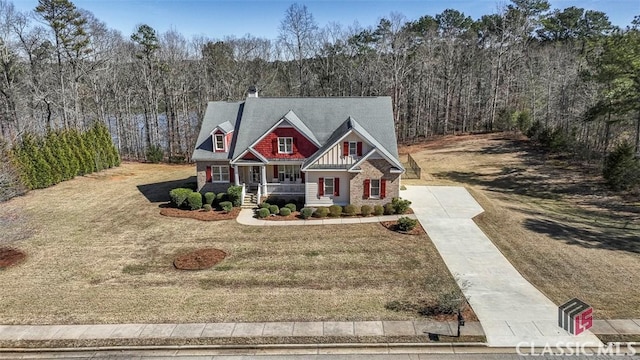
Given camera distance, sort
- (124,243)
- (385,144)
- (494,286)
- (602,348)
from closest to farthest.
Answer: (602,348) → (494,286) → (124,243) → (385,144)

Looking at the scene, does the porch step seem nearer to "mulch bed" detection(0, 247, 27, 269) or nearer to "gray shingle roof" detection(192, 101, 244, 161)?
"gray shingle roof" detection(192, 101, 244, 161)

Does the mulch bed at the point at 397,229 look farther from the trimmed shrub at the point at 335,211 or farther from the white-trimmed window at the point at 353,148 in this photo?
the white-trimmed window at the point at 353,148

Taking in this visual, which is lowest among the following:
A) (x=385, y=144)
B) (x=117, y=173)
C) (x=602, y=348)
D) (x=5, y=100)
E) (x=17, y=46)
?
(x=602, y=348)

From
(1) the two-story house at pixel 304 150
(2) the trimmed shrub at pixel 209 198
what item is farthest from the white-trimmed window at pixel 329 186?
(2) the trimmed shrub at pixel 209 198

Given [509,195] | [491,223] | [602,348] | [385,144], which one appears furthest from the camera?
[509,195]

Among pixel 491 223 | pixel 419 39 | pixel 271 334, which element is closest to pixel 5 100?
pixel 271 334

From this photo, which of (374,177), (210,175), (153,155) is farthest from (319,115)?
(153,155)

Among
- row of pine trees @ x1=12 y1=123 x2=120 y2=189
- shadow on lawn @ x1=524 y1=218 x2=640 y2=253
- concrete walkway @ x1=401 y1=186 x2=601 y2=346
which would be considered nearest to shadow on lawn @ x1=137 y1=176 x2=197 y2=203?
row of pine trees @ x1=12 y1=123 x2=120 y2=189

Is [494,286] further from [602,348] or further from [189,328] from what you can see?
[189,328]
